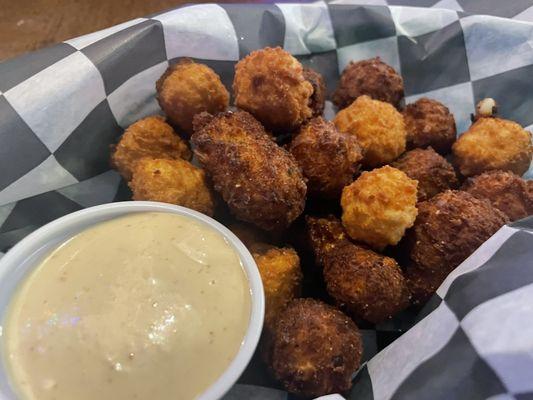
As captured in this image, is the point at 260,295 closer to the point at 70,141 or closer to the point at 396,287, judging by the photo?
Answer: the point at 396,287

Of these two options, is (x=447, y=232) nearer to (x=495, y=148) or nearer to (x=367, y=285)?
(x=367, y=285)

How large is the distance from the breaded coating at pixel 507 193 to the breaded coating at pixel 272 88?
0.58 m

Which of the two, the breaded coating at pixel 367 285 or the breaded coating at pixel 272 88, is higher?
the breaded coating at pixel 272 88

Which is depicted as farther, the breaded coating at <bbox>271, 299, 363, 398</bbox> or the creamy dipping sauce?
the breaded coating at <bbox>271, 299, 363, 398</bbox>

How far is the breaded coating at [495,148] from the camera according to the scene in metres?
1.64

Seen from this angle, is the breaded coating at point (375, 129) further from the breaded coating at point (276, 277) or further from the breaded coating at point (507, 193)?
the breaded coating at point (276, 277)

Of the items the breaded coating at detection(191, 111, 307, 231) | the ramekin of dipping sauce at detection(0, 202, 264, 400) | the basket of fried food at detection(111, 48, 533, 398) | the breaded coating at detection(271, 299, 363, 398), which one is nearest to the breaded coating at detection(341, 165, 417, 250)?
the basket of fried food at detection(111, 48, 533, 398)

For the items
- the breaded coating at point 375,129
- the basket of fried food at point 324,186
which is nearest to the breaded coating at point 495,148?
the basket of fried food at point 324,186

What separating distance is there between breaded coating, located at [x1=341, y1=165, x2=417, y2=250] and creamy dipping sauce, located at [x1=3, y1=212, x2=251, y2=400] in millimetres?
381

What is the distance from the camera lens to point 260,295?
121 centimetres

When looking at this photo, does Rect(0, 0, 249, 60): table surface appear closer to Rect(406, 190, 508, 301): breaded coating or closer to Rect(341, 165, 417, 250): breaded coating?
Rect(341, 165, 417, 250): breaded coating

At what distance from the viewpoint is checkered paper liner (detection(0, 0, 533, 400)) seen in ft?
3.67

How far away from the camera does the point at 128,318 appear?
1120mm

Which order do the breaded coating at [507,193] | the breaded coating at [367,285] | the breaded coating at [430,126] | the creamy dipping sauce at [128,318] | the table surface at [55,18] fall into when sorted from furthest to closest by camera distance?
the table surface at [55,18]
the breaded coating at [430,126]
the breaded coating at [507,193]
the breaded coating at [367,285]
the creamy dipping sauce at [128,318]
